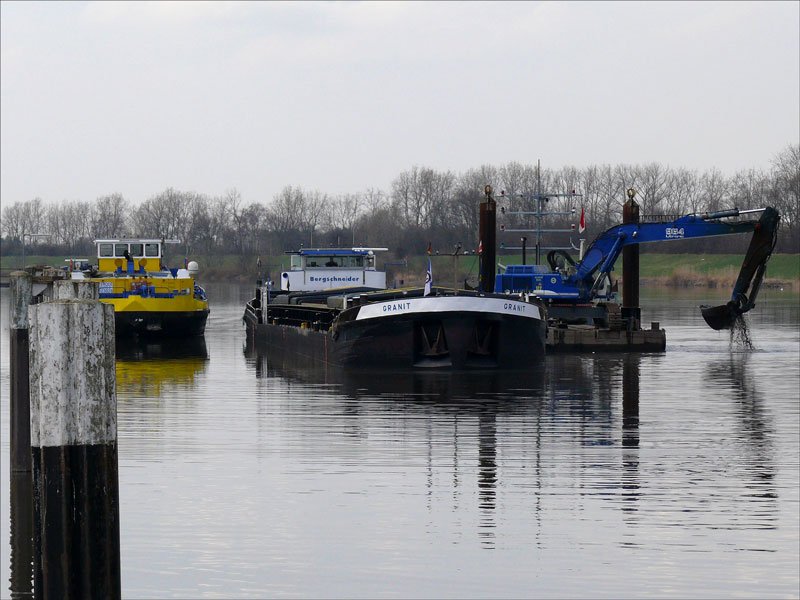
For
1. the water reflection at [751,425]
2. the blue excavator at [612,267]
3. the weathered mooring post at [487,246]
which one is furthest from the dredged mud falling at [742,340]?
the weathered mooring post at [487,246]

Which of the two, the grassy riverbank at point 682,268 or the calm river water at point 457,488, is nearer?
the calm river water at point 457,488

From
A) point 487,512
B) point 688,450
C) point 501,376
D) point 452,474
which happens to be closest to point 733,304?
point 501,376

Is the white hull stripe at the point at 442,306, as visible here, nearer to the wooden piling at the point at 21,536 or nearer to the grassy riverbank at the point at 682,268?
the wooden piling at the point at 21,536

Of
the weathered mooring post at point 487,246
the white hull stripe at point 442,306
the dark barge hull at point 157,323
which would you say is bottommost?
the dark barge hull at point 157,323

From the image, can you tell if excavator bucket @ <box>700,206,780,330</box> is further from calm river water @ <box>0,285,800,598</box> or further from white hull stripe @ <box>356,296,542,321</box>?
white hull stripe @ <box>356,296,542,321</box>

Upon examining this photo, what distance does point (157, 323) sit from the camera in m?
36.8

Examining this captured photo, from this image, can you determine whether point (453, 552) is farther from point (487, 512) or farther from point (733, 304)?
point (733, 304)

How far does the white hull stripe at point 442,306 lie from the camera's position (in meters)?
24.7

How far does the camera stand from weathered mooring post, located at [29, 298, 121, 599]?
600 cm

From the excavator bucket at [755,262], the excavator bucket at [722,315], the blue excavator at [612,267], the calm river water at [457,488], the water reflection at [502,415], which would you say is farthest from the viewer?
the excavator bucket at [722,315]

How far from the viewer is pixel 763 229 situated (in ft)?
97.4

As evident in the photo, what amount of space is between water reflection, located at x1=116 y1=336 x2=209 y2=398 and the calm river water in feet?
1.85

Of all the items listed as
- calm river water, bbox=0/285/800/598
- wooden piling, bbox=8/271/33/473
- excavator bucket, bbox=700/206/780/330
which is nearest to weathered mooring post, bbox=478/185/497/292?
excavator bucket, bbox=700/206/780/330

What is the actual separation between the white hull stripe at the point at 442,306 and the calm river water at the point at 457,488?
1378 millimetres
